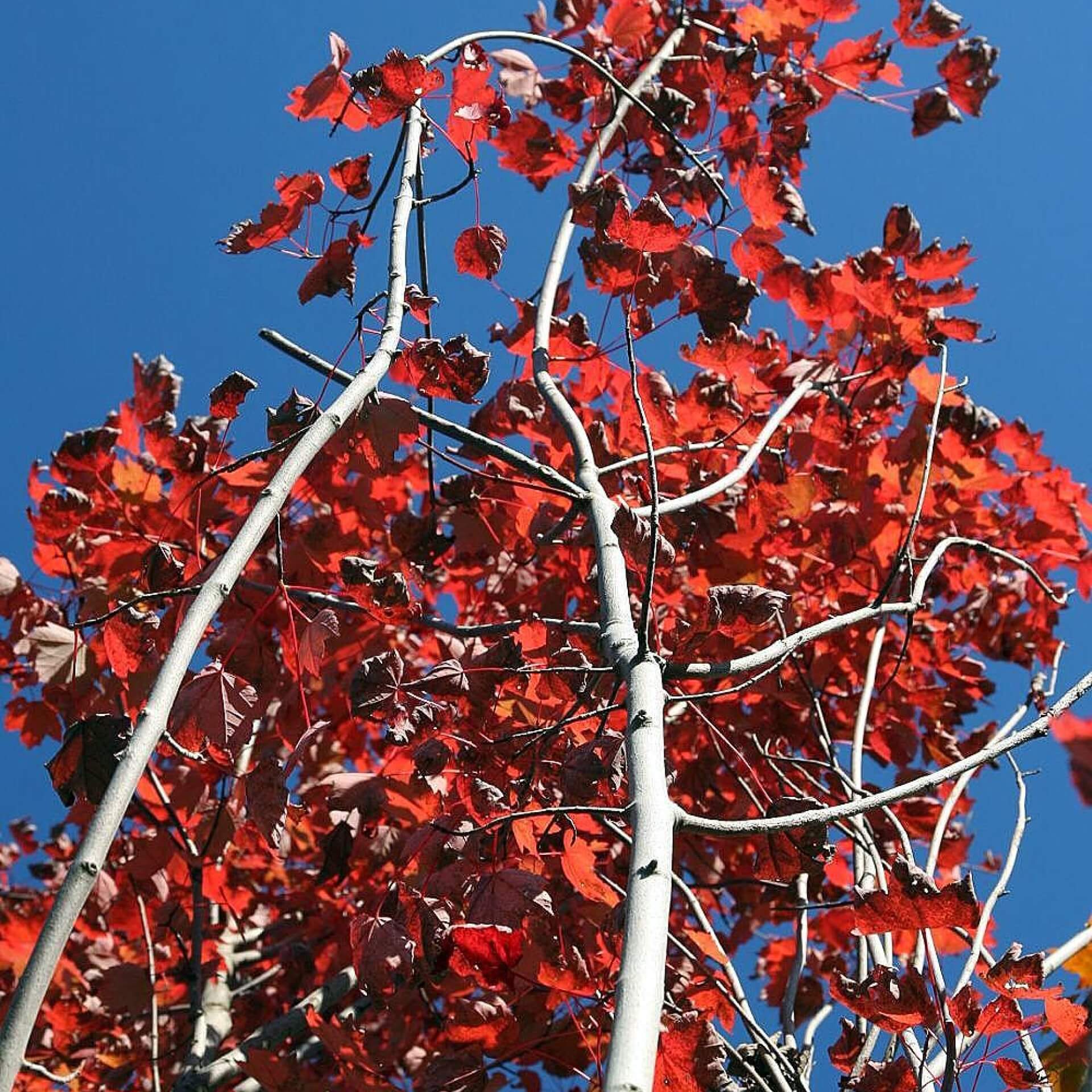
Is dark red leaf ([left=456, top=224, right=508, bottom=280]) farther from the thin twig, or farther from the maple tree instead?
the thin twig

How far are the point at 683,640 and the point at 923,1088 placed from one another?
0.73 metres

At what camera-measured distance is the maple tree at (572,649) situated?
1556 millimetres

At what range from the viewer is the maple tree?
A: 156cm

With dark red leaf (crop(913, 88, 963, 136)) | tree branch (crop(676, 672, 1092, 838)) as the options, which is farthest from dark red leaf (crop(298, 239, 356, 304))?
dark red leaf (crop(913, 88, 963, 136))

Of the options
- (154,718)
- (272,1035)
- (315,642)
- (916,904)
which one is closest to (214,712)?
(315,642)

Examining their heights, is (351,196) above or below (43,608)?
above

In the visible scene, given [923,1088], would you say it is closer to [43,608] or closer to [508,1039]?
[508,1039]

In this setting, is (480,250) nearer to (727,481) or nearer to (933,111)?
(727,481)

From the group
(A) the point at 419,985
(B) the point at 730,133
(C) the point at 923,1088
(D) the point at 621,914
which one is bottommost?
(C) the point at 923,1088

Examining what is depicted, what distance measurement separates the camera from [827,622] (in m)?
1.70

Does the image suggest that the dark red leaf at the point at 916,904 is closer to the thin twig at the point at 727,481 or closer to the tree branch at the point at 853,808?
the tree branch at the point at 853,808

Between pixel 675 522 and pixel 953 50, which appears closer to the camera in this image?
pixel 675 522

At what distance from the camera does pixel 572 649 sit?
1.90 m

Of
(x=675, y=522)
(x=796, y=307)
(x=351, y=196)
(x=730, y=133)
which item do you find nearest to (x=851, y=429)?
(x=796, y=307)
